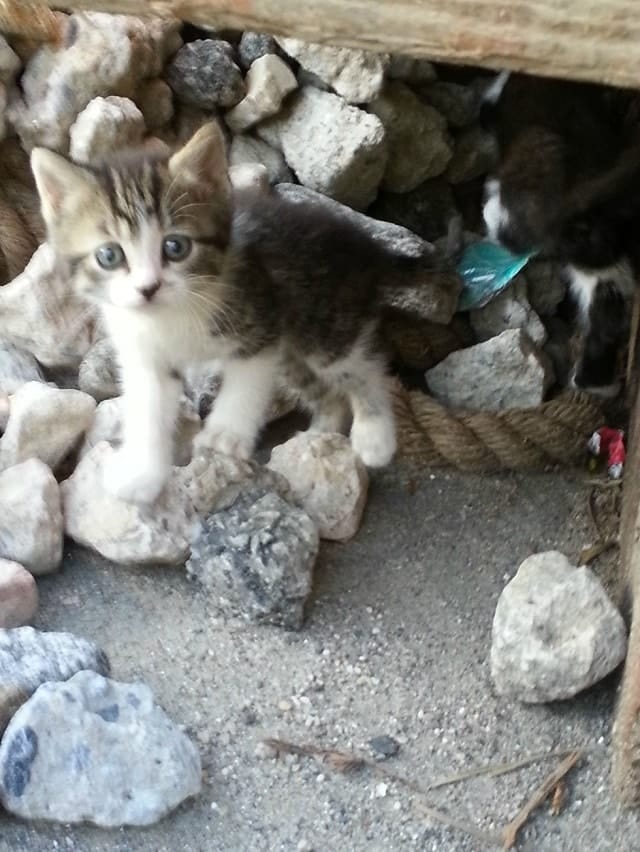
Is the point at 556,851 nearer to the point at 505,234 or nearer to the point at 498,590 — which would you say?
the point at 498,590

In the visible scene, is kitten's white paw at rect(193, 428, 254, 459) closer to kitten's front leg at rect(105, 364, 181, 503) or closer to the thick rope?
kitten's front leg at rect(105, 364, 181, 503)

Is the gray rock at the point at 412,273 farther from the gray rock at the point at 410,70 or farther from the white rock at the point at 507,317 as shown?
the gray rock at the point at 410,70

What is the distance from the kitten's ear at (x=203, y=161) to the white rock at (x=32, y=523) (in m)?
0.47

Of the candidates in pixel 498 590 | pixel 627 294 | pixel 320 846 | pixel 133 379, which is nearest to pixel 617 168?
pixel 627 294

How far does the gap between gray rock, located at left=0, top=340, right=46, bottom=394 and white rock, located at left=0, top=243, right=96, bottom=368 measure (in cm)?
1

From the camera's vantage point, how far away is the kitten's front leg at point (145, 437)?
1.48 m

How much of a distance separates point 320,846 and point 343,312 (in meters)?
0.78

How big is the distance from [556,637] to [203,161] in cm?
74

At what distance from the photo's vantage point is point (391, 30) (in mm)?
904

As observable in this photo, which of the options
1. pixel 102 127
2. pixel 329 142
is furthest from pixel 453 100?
pixel 102 127

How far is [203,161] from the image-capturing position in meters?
1.35

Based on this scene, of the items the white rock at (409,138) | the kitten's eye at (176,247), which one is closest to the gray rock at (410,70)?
the white rock at (409,138)

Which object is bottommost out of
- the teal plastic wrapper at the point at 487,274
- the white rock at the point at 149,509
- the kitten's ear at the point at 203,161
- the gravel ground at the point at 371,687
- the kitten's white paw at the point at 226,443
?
the gravel ground at the point at 371,687

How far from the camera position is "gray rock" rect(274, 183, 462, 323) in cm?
179
